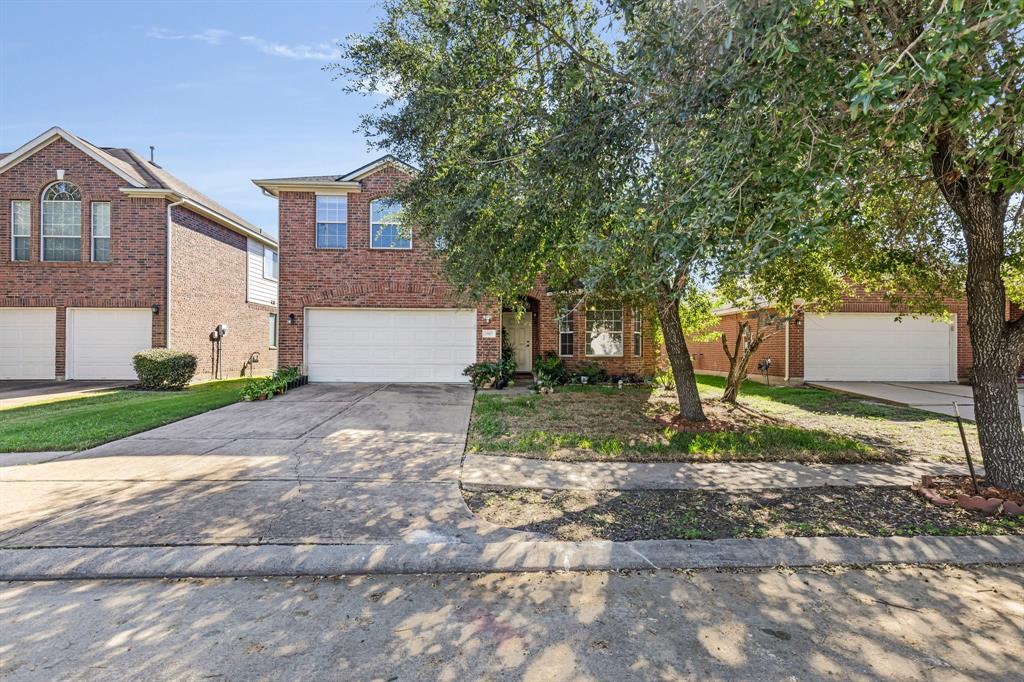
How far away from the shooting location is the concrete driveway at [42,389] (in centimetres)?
1027

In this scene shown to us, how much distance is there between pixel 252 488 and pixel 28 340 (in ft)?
46.1

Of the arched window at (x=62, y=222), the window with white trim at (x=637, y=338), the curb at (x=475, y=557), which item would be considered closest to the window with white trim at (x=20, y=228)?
the arched window at (x=62, y=222)

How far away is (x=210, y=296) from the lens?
15.4 metres

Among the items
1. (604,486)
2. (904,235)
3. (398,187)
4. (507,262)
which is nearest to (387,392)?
→ (398,187)

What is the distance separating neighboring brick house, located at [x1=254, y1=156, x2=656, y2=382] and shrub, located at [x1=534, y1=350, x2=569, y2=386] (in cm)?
125

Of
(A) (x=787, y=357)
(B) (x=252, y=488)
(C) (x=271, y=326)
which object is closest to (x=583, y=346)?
(A) (x=787, y=357)

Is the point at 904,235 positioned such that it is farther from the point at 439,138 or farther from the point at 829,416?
the point at 439,138

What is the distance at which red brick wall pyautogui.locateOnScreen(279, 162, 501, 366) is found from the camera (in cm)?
1277

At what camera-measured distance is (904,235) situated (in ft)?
21.5

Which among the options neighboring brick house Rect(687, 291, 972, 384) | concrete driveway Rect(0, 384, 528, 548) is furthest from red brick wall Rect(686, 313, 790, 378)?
concrete driveway Rect(0, 384, 528, 548)

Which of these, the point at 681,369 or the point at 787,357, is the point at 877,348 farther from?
the point at 681,369

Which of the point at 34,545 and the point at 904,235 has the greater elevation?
the point at 904,235

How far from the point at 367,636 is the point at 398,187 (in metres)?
6.08

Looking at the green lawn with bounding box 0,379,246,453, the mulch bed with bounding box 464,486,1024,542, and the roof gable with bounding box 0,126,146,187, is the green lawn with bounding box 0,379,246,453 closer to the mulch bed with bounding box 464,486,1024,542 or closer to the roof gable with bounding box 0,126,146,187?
the mulch bed with bounding box 464,486,1024,542
